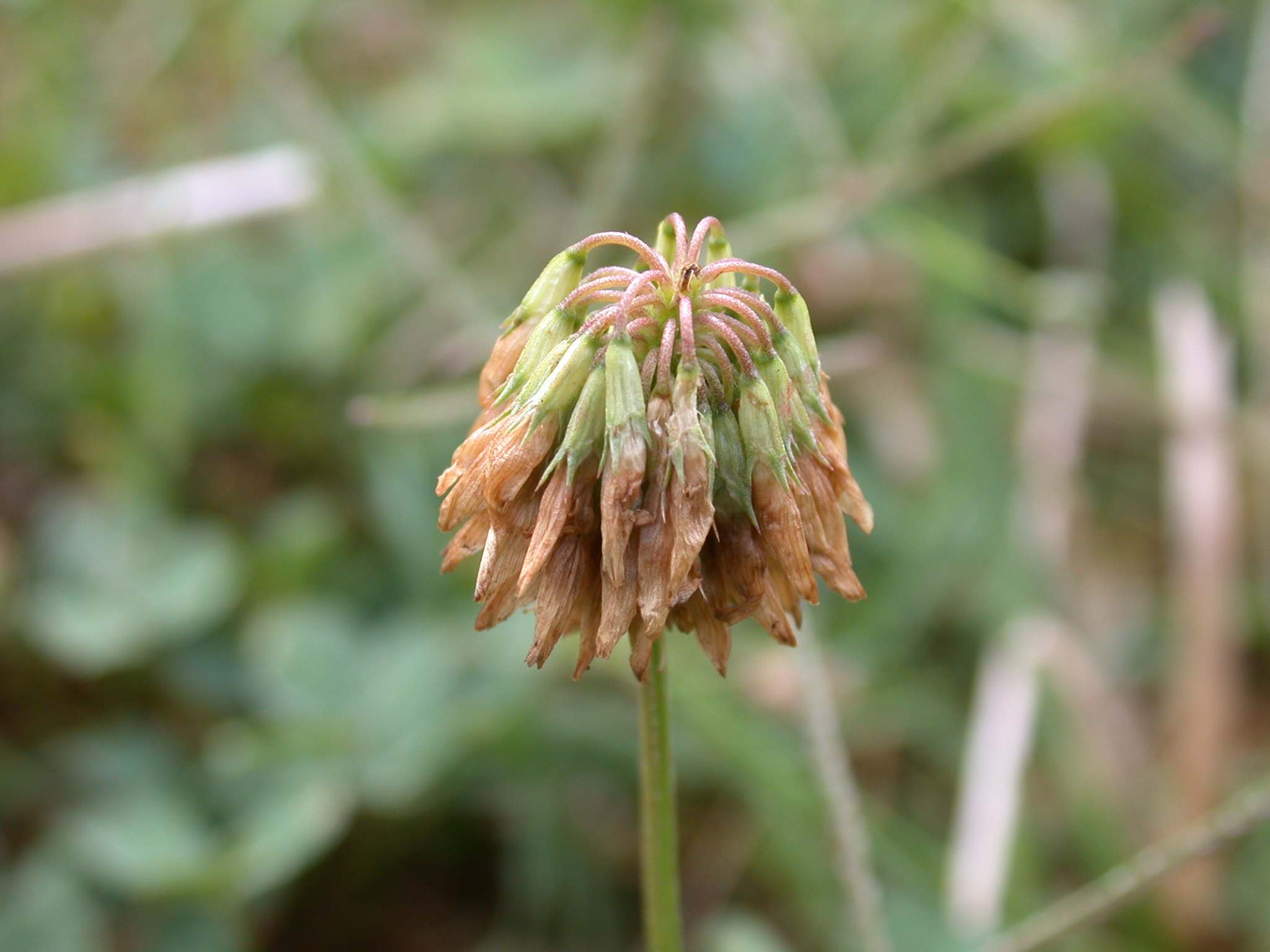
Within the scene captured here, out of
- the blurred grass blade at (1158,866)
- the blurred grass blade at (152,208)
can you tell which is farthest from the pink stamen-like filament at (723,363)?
the blurred grass blade at (152,208)

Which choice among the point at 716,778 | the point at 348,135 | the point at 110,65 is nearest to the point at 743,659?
the point at 716,778

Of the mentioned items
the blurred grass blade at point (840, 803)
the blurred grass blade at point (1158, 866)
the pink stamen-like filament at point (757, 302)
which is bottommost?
the blurred grass blade at point (1158, 866)

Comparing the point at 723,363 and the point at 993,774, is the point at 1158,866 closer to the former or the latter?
the point at 723,363

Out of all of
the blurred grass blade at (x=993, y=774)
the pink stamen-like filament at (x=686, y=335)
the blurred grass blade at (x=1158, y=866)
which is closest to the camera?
the pink stamen-like filament at (x=686, y=335)

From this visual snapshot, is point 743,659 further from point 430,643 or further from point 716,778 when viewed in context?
point 430,643

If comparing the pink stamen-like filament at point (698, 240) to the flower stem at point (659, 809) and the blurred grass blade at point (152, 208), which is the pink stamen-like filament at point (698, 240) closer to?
the flower stem at point (659, 809)

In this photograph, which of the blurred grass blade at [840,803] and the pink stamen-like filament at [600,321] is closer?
the pink stamen-like filament at [600,321]

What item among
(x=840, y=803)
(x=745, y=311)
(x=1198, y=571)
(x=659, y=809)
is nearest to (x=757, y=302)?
(x=745, y=311)
